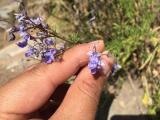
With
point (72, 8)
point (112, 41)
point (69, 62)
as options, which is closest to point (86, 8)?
point (72, 8)

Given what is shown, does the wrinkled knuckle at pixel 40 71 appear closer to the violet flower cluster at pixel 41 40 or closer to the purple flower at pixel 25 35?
the violet flower cluster at pixel 41 40

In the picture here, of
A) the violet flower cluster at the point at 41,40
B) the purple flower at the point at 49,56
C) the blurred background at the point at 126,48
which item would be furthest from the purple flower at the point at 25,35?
the blurred background at the point at 126,48

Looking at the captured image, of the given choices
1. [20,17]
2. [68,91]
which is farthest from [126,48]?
[20,17]

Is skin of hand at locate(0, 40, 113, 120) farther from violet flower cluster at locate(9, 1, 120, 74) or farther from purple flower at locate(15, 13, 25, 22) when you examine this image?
purple flower at locate(15, 13, 25, 22)

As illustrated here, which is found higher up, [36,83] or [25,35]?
[25,35]

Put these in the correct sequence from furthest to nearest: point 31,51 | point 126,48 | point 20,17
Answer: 1. point 126,48
2. point 31,51
3. point 20,17

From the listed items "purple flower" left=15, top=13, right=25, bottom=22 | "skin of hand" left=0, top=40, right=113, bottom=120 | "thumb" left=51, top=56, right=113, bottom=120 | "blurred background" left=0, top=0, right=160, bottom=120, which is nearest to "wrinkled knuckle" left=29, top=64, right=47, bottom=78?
"skin of hand" left=0, top=40, right=113, bottom=120

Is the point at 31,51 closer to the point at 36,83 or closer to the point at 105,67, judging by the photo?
the point at 36,83

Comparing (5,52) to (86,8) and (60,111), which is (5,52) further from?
(60,111)
